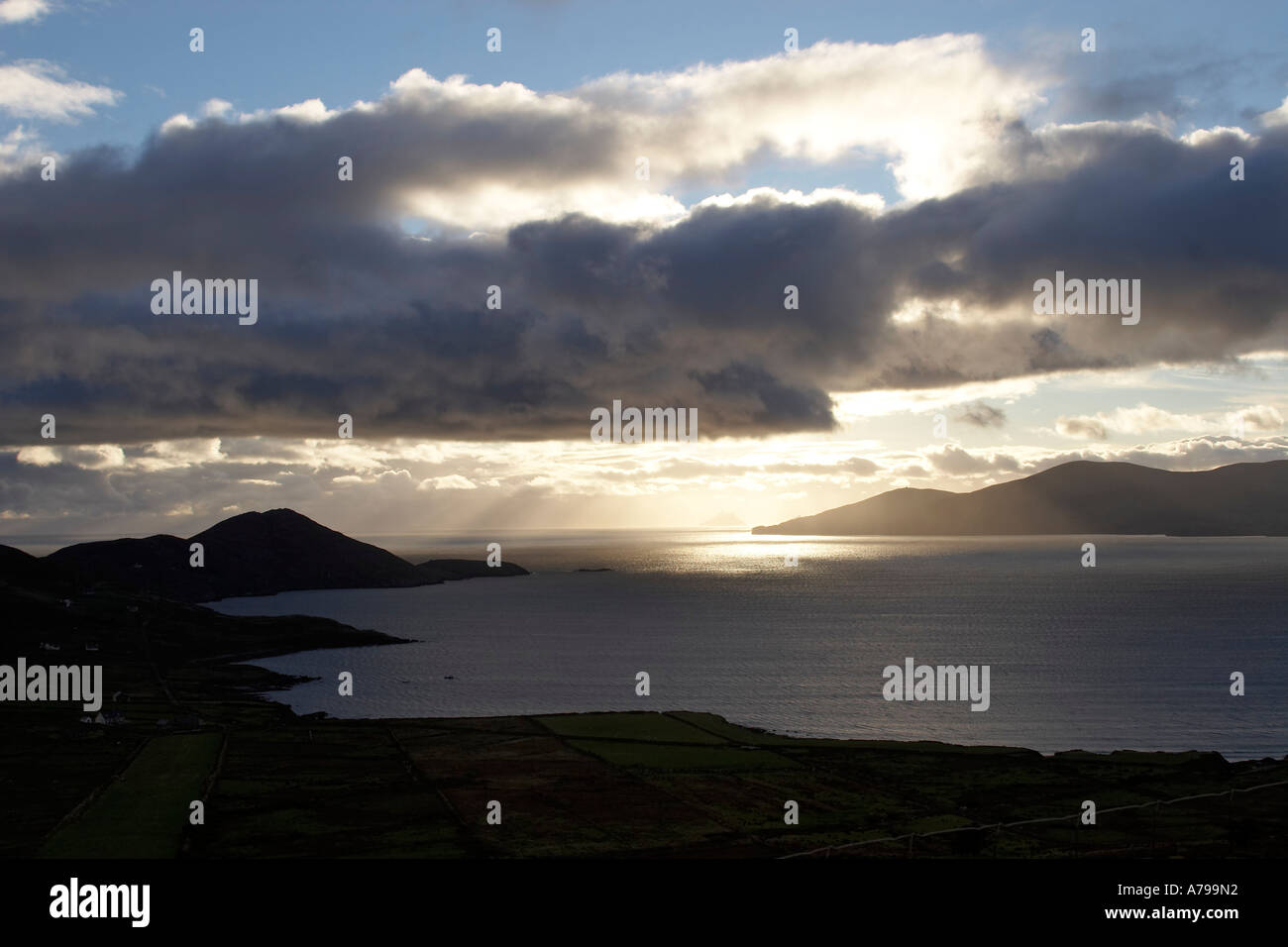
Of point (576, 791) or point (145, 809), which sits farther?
point (576, 791)

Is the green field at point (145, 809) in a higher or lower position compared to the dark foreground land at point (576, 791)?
higher

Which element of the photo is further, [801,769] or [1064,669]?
[1064,669]

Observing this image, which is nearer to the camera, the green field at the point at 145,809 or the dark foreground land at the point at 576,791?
the green field at the point at 145,809

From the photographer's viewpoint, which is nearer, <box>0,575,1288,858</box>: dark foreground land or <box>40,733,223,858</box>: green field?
<box>40,733,223,858</box>: green field

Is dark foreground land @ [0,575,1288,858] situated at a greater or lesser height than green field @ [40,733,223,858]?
lesser

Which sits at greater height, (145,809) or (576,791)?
(145,809)
